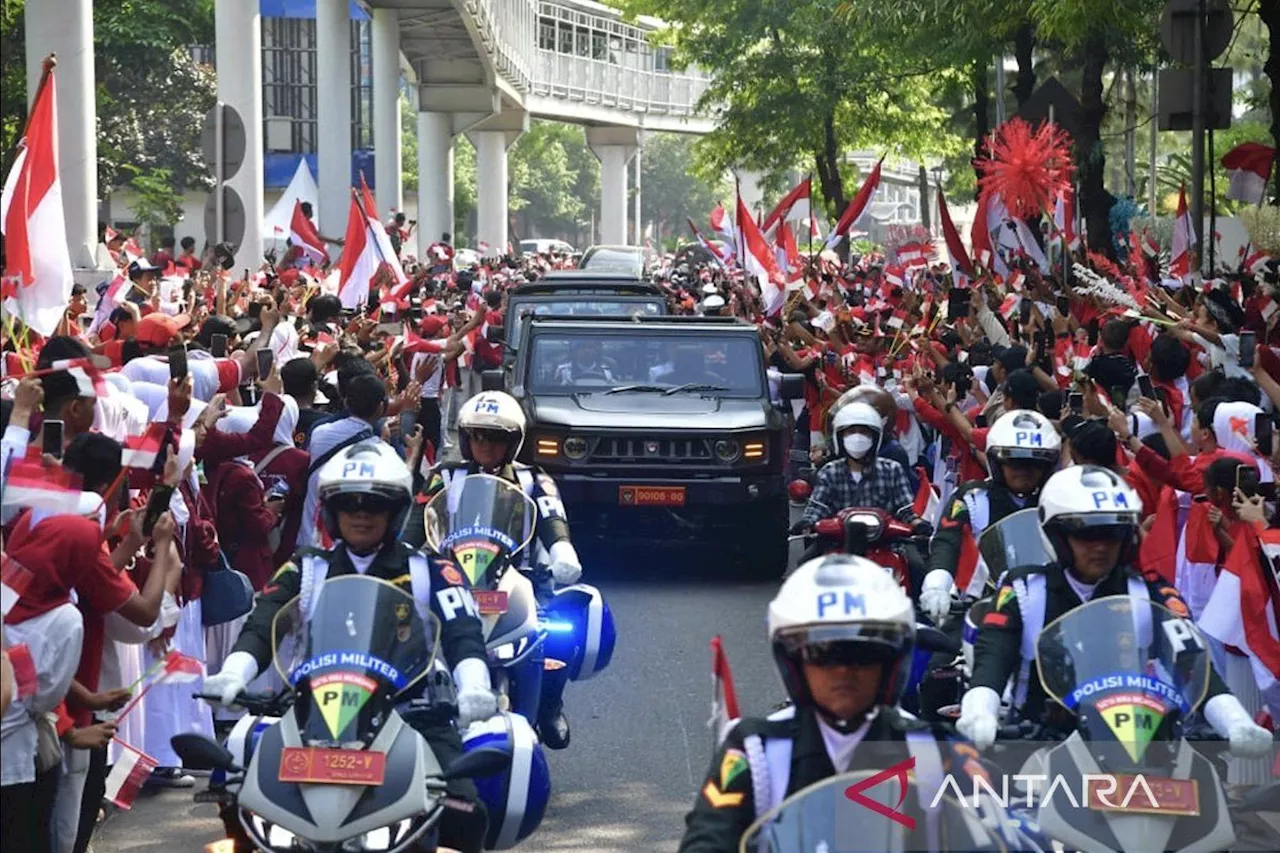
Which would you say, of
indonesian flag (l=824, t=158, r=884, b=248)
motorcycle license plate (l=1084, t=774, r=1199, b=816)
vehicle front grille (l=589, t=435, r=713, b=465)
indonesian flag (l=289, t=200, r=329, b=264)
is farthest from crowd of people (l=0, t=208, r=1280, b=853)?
indonesian flag (l=824, t=158, r=884, b=248)

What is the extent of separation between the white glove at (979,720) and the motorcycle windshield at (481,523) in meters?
2.84

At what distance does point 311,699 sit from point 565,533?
359 centimetres

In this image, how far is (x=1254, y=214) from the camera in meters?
20.5

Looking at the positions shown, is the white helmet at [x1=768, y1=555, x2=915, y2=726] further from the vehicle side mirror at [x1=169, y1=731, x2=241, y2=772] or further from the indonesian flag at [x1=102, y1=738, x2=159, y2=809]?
the indonesian flag at [x1=102, y1=738, x2=159, y2=809]

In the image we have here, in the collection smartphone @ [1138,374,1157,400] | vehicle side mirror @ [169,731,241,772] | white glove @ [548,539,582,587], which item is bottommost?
vehicle side mirror @ [169,731,241,772]

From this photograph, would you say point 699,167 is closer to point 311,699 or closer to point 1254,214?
point 1254,214

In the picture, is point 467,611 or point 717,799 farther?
point 467,611

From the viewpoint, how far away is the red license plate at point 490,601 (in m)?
8.09

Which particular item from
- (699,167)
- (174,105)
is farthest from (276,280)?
(174,105)

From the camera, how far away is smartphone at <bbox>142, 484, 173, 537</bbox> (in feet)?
24.2

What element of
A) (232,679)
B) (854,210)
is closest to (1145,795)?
(232,679)

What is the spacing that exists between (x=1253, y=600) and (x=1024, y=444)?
1.10 meters

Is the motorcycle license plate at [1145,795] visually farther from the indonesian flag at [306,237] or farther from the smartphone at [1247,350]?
the indonesian flag at [306,237]

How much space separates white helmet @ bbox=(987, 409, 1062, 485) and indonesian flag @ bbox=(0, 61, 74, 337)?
3.64 meters
